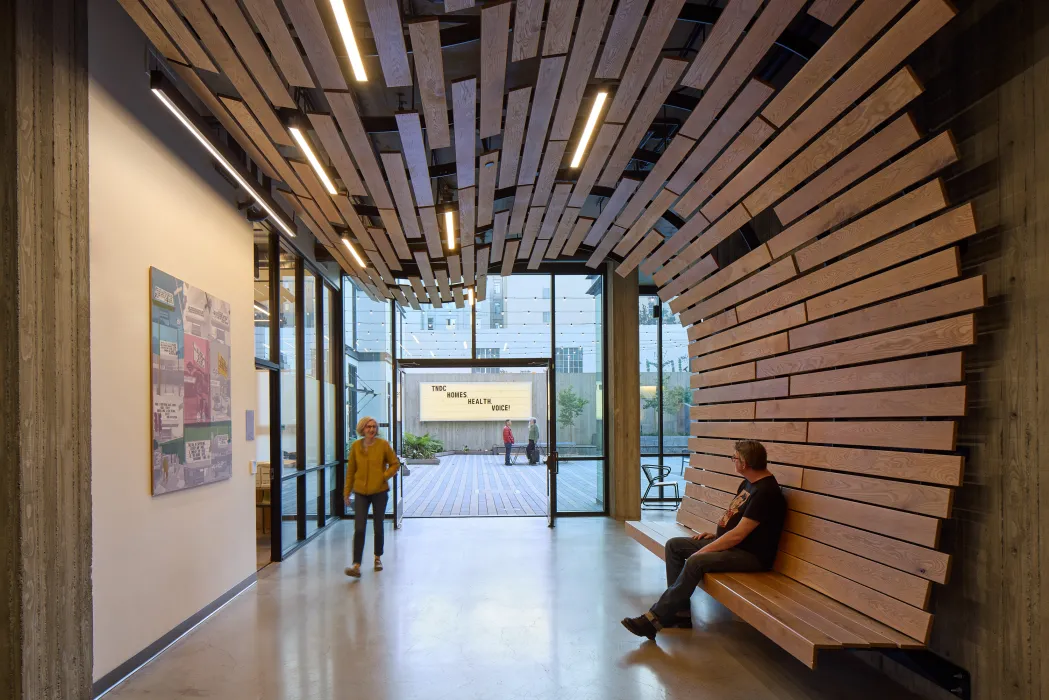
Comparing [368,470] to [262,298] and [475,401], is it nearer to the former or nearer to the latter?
[262,298]

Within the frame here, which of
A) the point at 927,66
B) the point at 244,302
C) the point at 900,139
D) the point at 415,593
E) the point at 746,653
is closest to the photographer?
the point at 900,139

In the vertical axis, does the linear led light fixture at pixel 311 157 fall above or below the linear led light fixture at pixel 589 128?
below

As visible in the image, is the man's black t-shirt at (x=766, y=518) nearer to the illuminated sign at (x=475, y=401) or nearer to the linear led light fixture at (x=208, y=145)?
the linear led light fixture at (x=208, y=145)

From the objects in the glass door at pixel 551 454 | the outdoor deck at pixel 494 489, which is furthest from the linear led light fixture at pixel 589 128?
the outdoor deck at pixel 494 489

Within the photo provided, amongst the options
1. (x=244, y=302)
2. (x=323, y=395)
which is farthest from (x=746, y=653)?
(x=323, y=395)

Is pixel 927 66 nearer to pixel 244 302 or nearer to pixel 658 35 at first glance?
pixel 658 35

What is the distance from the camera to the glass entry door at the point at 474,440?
39.2ft

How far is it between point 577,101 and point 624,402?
6129 millimetres

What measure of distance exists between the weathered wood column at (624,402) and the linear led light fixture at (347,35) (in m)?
6.60

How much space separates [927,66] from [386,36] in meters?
2.67

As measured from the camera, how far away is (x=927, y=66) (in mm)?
3396

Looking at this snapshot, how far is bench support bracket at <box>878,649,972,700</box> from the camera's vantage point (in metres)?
3.03

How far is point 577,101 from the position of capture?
3.83m

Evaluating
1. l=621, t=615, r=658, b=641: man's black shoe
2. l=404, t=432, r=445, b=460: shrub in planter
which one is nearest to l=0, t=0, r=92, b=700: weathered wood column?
l=621, t=615, r=658, b=641: man's black shoe
